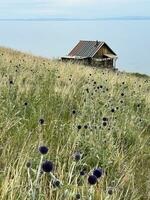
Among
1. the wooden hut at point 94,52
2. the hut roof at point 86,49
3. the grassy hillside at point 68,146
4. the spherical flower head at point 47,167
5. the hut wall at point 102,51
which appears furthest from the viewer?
the hut wall at point 102,51

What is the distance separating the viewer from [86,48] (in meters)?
52.7

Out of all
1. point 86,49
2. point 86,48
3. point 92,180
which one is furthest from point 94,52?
point 92,180

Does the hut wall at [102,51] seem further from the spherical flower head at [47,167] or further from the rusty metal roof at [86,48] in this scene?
the spherical flower head at [47,167]

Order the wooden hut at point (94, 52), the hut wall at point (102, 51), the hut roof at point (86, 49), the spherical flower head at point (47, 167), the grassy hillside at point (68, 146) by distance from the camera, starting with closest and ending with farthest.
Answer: the spherical flower head at point (47, 167), the grassy hillside at point (68, 146), the wooden hut at point (94, 52), the hut roof at point (86, 49), the hut wall at point (102, 51)

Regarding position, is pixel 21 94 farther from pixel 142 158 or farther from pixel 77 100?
pixel 142 158

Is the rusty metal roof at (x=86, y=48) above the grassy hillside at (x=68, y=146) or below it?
above

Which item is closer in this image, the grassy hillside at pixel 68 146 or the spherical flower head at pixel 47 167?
the spherical flower head at pixel 47 167

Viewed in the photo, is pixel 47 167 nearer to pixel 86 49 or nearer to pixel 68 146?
pixel 68 146

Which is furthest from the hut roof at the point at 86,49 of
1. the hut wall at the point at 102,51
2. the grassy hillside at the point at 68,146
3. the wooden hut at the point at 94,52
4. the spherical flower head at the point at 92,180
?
the spherical flower head at the point at 92,180

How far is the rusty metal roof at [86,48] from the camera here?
5112 centimetres

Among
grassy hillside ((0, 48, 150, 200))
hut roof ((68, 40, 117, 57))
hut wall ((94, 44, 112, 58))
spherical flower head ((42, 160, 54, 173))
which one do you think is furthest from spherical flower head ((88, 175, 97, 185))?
hut wall ((94, 44, 112, 58))

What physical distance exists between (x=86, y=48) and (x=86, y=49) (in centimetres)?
23

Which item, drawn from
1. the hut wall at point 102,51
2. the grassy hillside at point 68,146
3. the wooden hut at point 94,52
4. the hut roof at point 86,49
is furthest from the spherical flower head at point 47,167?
the hut wall at point 102,51

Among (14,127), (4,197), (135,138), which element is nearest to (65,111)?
(135,138)
